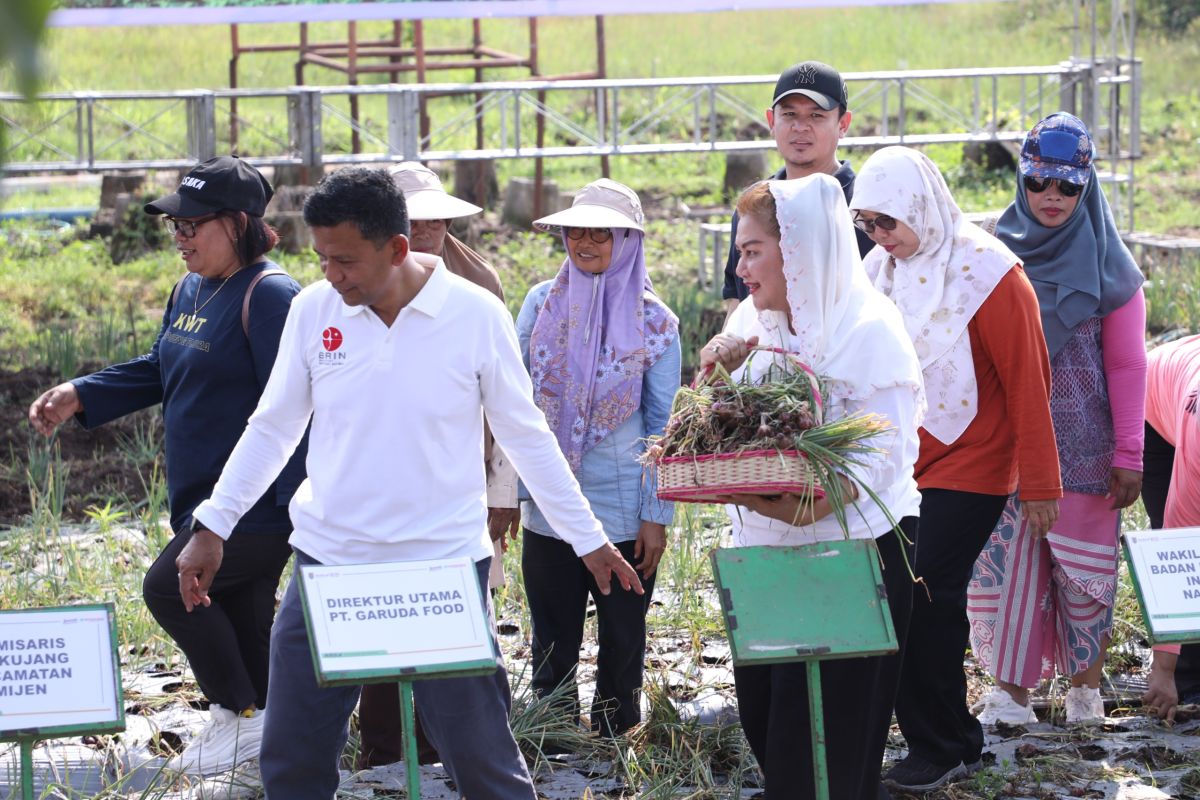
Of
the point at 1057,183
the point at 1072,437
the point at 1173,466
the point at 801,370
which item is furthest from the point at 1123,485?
the point at 801,370

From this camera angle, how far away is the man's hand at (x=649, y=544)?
3.88m

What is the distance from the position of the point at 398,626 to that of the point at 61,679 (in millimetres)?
606

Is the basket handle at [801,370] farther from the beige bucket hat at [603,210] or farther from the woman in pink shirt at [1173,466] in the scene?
the woman in pink shirt at [1173,466]

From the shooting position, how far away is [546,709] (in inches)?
153

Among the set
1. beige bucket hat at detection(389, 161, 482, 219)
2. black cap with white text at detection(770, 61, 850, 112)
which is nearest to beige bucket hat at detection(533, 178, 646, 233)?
beige bucket hat at detection(389, 161, 482, 219)

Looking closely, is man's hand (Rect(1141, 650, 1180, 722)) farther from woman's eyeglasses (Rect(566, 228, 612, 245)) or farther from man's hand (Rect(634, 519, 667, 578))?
woman's eyeglasses (Rect(566, 228, 612, 245))

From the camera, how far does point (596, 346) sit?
3.89m

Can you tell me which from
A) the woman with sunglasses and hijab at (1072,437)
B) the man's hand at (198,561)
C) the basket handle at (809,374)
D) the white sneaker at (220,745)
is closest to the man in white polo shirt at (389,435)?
the man's hand at (198,561)

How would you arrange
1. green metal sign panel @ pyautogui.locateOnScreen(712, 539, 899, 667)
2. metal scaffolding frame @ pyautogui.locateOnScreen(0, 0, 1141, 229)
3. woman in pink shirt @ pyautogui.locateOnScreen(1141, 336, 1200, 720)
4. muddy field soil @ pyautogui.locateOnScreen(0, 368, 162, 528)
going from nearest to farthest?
green metal sign panel @ pyautogui.locateOnScreen(712, 539, 899, 667) < woman in pink shirt @ pyautogui.locateOnScreen(1141, 336, 1200, 720) < muddy field soil @ pyautogui.locateOnScreen(0, 368, 162, 528) < metal scaffolding frame @ pyautogui.locateOnScreen(0, 0, 1141, 229)

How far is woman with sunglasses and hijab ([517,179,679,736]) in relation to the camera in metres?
3.90

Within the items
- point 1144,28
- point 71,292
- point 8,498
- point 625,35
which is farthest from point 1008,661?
point 1144,28

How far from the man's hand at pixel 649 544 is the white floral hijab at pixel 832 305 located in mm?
1009

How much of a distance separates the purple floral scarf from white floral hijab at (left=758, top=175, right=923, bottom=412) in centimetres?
96

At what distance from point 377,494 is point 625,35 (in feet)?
63.0
